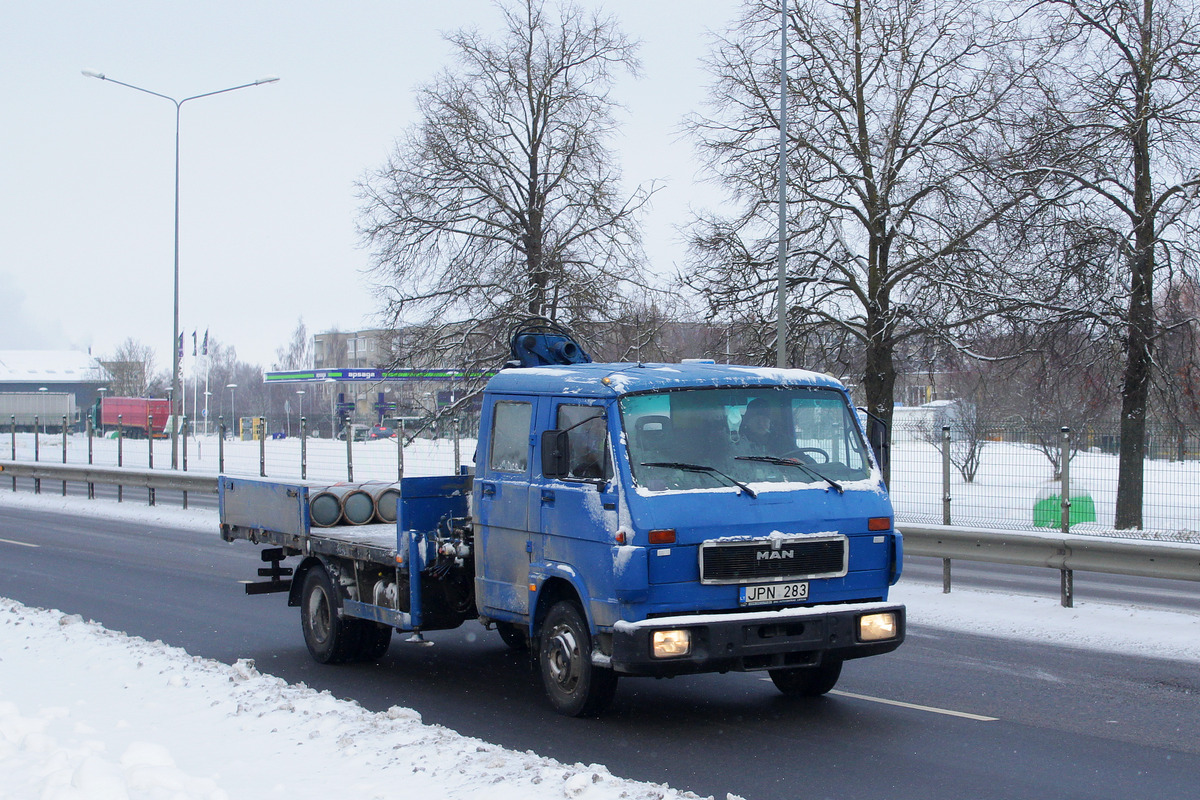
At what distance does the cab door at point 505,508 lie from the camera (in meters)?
7.60

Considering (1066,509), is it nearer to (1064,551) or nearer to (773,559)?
(1064,551)

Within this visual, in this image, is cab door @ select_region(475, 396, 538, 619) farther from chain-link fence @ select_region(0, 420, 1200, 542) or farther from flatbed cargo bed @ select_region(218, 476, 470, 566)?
chain-link fence @ select_region(0, 420, 1200, 542)

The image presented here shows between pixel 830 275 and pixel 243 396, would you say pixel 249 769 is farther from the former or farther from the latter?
pixel 243 396

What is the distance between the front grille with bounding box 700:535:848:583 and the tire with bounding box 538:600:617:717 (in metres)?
0.87

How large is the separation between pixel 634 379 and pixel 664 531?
40.2 inches

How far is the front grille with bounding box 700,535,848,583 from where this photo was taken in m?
6.70

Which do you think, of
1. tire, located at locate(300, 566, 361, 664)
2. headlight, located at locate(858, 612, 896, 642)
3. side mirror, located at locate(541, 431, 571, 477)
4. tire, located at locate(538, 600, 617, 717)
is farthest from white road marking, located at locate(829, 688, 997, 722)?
tire, located at locate(300, 566, 361, 664)

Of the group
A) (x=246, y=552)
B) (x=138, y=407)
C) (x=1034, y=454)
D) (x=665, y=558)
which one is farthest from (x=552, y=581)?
(x=138, y=407)

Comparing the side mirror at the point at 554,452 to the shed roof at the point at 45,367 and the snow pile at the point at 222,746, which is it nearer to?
the snow pile at the point at 222,746

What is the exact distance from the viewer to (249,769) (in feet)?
18.7

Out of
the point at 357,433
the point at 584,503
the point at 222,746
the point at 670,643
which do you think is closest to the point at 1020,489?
the point at 584,503

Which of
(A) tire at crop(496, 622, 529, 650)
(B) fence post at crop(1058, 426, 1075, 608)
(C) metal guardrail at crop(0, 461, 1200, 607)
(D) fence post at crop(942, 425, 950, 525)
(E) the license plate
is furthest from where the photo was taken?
(D) fence post at crop(942, 425, 950, 525)

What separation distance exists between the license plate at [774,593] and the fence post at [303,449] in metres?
19.3

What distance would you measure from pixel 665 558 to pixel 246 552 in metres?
12.6
